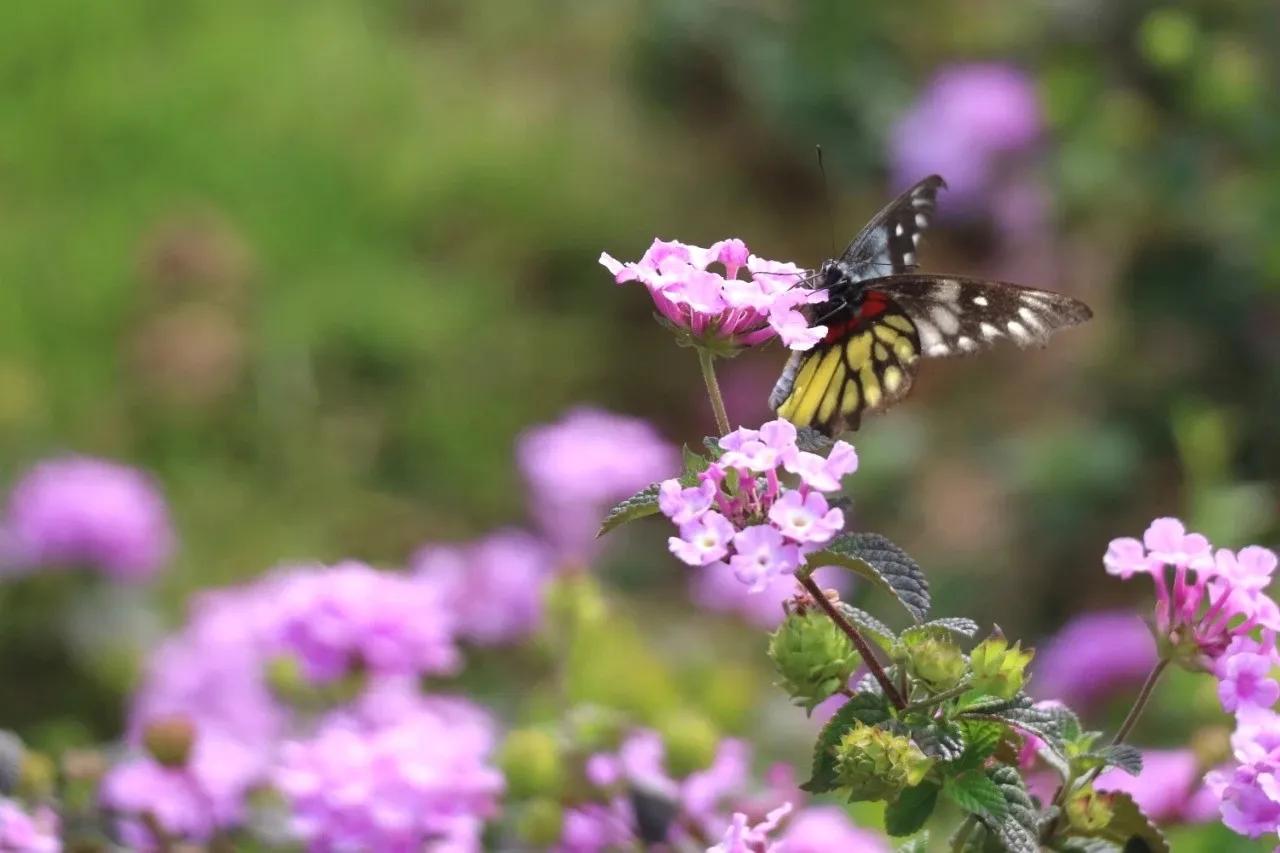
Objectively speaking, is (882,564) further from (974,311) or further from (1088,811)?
(974,311)

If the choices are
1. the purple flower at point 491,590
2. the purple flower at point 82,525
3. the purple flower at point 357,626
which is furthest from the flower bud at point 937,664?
the purple flower at point 82,525

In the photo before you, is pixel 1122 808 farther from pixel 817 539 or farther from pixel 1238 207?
pixel 1238 207

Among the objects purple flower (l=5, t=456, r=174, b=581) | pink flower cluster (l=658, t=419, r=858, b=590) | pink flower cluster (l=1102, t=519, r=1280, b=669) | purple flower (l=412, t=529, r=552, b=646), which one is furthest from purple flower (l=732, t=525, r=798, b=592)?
purple flower (l=5, t=456, r=174, b=581)

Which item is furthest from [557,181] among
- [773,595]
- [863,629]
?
[863,629]

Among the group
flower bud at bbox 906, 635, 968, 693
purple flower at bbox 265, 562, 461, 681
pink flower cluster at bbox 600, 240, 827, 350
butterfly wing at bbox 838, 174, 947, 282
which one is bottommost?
flower bud at bbox 906, 635, 968, 693

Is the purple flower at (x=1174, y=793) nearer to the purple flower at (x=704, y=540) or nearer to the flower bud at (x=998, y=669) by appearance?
the flower bud at (x=998, y=669)

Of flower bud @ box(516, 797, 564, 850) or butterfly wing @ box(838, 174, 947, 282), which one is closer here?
flower bud @ box(516, 797, 564, 850)

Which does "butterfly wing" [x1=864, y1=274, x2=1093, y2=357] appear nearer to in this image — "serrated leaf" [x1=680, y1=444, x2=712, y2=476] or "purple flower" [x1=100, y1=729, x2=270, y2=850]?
"serrated leaf" [x1=680, y1=444, x2=712, y2=476]
